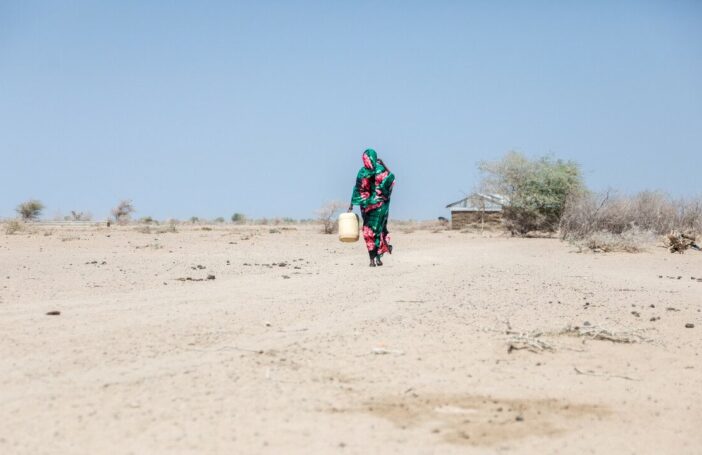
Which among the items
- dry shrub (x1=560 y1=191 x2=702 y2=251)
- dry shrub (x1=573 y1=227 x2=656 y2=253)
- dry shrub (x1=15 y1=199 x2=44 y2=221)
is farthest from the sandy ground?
dry shrub (x1=15 y1=199 x2=44 y2=221)

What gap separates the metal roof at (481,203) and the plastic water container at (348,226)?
83.7 ft

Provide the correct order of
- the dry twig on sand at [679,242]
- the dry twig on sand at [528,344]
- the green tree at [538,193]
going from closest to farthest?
1. the dry twig on sand at [528,344]
2. the dry twig on sand at [679,242]
3. the green tree at [538,193]

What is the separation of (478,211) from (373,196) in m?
33.7

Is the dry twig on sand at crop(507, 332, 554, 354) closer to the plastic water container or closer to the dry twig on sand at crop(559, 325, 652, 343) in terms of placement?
the dry twig on sand at crop(559, 325, 652, 343)

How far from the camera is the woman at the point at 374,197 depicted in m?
16.2

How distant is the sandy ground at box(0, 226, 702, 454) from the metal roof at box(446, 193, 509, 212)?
1206 inches

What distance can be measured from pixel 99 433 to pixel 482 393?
2.59 metres

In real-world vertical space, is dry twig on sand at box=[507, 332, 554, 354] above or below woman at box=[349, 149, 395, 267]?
below

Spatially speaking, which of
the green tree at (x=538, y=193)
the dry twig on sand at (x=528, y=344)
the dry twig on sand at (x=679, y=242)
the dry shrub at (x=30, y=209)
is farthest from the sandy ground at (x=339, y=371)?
the dry shrub at (x=30, y=209)

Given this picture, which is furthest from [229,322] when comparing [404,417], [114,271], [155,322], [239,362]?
[114,271]

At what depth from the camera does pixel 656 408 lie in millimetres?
5711

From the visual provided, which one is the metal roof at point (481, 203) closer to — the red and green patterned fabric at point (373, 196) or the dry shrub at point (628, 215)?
the dry shrub at point (628, 215)

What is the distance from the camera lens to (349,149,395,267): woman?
16.2 m

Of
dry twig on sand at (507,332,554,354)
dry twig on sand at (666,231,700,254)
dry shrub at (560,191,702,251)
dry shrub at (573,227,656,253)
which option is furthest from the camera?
dry shrub at (560,191,702,251)
